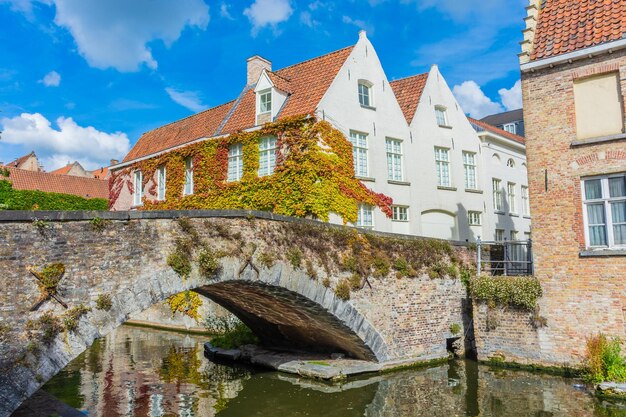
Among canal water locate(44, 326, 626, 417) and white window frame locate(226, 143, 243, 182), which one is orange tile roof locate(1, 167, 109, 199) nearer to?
white window frame locate(226, 143, 243, 182)

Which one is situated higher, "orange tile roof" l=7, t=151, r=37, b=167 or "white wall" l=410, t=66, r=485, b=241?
"orange tile roof" l=7, t=151, r=37, b=167

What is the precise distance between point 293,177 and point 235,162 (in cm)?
334

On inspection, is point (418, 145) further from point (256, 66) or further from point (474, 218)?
point (256, 66)

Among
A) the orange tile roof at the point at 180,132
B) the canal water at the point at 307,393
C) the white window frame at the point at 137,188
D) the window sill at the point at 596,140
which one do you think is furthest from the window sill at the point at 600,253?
the white window frame at the point at 137,188

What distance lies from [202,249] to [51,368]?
3.18m

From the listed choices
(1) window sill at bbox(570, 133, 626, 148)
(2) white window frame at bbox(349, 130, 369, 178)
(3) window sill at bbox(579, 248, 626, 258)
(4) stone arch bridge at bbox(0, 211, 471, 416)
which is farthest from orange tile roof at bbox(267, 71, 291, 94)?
(3) window sill at bbox(579, 248, 626, 258)

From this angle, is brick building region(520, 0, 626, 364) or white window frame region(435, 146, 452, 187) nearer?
brick building region(520, 0, 626, 364)

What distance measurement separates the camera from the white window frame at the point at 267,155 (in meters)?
18.1

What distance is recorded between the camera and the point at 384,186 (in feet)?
61.5

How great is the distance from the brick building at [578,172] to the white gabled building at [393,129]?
254 inches

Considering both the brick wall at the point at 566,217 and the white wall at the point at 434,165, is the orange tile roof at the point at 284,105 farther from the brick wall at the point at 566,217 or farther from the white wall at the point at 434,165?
the brick wall at the point at 566,217

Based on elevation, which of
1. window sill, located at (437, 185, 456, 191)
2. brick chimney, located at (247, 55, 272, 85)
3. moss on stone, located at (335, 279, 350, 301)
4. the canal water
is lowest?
the canal water

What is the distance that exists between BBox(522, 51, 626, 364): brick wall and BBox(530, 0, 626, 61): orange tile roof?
52 cm

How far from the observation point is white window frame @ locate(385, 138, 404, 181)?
19.3m
